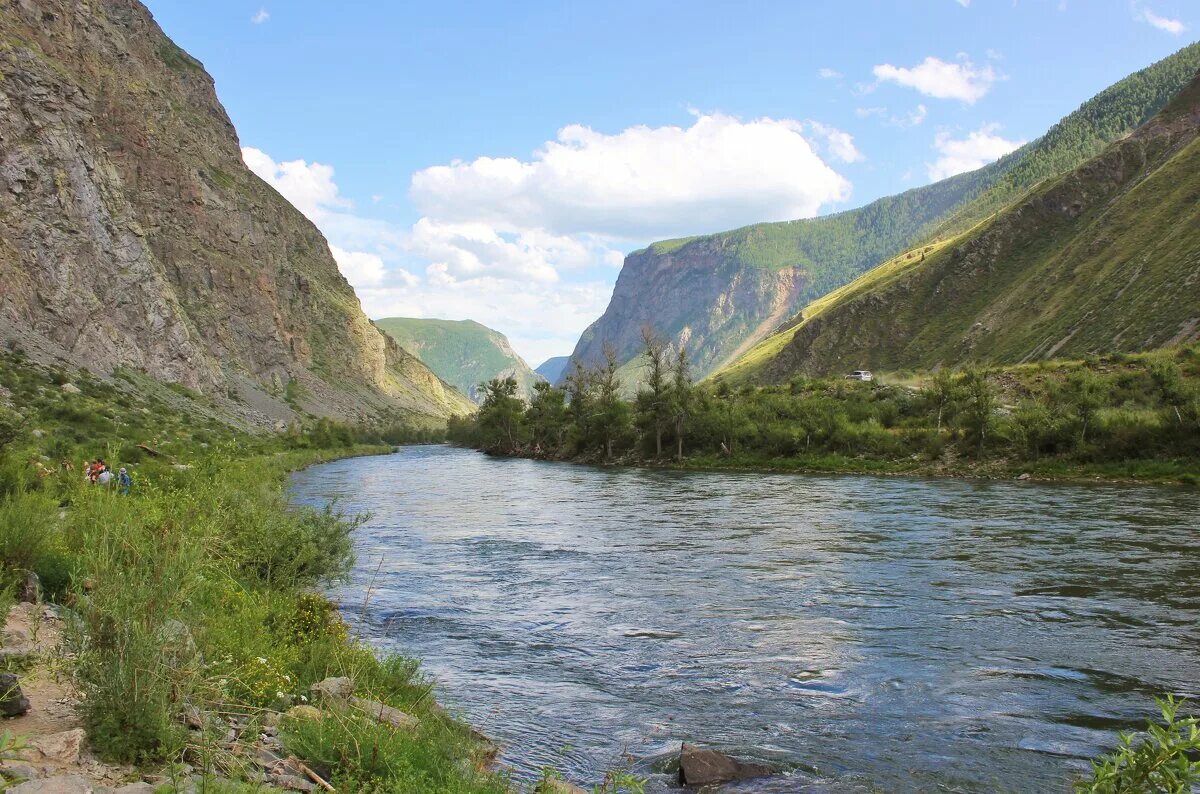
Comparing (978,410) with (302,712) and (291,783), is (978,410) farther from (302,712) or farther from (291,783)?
(291,783)

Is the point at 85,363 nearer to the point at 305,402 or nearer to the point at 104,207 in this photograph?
the point at 104,207

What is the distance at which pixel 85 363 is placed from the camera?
69.7m

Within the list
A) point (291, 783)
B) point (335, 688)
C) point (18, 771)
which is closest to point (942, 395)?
point (335, 688)

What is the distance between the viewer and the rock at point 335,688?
9.68 metres

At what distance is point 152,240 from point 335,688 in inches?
4897

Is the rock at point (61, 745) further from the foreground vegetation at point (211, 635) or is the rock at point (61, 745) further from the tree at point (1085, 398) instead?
the tree at point (1085, 398)

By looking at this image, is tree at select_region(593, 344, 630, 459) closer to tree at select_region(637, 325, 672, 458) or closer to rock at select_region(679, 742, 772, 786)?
tree at select_region(637, 325, 672, 458)

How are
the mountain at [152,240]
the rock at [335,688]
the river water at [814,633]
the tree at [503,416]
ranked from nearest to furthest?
1. the rock at [335,688]
2. the river water at [814,633]
3. the mountain at [152,240]
4. the tree at [503,416]

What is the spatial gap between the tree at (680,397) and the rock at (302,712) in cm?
6645

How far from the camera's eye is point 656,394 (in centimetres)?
7881

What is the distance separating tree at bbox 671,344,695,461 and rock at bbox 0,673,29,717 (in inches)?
2699

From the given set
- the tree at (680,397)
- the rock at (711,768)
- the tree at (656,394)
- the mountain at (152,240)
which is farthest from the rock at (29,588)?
the tree at (656,394)

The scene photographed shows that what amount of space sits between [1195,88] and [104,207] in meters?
177

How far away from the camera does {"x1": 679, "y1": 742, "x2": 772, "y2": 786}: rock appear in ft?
32.9
